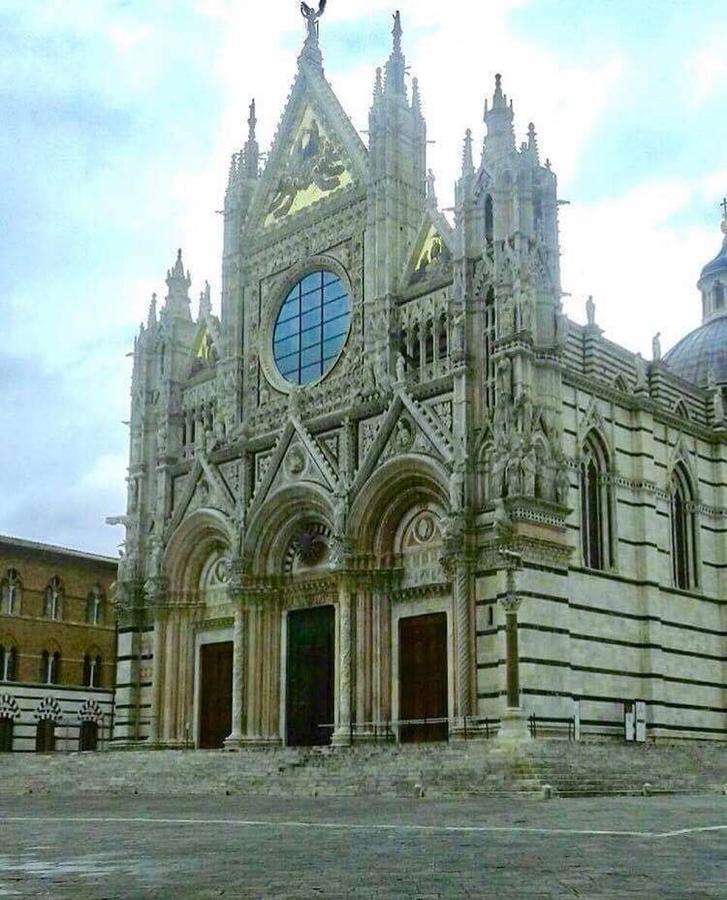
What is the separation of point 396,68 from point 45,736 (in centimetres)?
2890

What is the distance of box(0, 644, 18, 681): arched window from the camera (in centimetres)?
4703

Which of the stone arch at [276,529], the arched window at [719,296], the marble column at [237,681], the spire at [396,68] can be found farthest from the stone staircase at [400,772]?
the arched window at [719,296]

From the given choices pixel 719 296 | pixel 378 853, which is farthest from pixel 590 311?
pixel 378 853

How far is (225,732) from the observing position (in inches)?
1437

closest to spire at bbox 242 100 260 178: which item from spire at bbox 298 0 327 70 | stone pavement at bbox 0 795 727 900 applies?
spire at bbox 298 0 327 70

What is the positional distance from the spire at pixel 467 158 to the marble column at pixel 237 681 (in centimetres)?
1397

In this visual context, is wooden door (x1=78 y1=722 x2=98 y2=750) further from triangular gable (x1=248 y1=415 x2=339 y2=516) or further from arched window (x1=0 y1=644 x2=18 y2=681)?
triangular gable (x1=248 y1=415 x2=339 y2=516)

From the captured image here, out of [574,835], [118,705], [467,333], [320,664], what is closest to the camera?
[574,835]

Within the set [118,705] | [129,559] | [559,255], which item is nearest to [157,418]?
[129,559]

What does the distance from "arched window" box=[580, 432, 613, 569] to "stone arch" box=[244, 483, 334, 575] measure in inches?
301

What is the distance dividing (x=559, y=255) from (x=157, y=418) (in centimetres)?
1576

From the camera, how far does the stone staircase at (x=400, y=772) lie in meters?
23.1

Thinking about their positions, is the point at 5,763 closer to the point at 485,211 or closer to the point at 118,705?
the point at 118,705

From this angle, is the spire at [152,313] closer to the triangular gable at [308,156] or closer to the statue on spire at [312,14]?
the triangular gable at [308,156]
